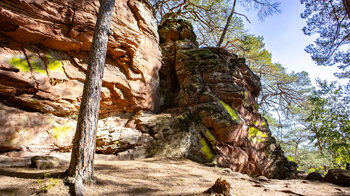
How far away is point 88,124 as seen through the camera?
3816 mm

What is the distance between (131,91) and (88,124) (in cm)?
526

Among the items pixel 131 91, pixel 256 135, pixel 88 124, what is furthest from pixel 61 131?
pixel 256 135

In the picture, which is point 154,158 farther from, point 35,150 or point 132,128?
point 35,150

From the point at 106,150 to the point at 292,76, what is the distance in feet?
51.4

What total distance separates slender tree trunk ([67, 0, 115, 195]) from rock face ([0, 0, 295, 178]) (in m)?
3.38

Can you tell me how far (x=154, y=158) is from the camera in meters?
7.41

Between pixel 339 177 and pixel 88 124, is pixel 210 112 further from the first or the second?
pixel 88 124

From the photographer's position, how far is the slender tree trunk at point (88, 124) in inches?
142

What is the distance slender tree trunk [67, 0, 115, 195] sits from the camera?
3.61 meters

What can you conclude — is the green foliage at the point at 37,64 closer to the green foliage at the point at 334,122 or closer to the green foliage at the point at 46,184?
the green foliage at the point at 46,184

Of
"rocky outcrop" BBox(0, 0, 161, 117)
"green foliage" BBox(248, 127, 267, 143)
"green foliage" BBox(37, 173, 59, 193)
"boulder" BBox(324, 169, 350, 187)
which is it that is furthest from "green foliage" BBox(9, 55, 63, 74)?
"boulder" BBox(324, 169, 350, 187)

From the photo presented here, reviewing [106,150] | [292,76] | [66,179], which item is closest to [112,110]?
[106,150]

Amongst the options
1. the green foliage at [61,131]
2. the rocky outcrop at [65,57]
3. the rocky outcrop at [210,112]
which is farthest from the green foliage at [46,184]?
the rocky outcrop at [210,112]

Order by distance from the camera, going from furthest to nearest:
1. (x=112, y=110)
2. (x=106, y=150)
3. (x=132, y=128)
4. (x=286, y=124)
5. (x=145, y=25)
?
(x=286, y=124), (x=145, y=25), (x=112, y=110), (x=132, y=128), (x=106, y=150)
